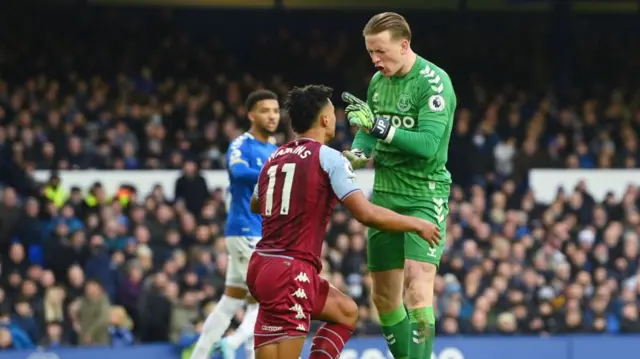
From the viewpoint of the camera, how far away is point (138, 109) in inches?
822

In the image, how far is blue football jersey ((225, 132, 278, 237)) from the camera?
434 inches

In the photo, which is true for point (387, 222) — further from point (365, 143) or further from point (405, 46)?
point (405, 46)

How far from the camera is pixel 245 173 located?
36.0 feet

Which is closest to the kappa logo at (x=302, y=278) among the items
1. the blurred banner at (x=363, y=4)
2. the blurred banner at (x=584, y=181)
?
the blurred banner at (x=584, y=181)

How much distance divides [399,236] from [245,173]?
2.24m

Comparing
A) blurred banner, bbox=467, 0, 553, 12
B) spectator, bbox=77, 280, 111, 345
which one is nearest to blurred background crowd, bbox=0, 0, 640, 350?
spectator, bbox=77, 280, 111, 345

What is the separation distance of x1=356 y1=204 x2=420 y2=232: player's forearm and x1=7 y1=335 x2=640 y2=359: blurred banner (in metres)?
6.61

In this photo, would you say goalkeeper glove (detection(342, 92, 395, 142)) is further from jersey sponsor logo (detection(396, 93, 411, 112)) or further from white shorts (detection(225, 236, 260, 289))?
white shorts (detection(225, 236, 260, 289))

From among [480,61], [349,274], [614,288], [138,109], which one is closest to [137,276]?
[349,274]

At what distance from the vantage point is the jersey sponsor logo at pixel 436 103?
884 cm

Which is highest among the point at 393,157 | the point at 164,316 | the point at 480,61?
the point at 480,61

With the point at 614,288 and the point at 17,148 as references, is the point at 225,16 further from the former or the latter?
the point at 614,288

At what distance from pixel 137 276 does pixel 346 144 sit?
4974 mm

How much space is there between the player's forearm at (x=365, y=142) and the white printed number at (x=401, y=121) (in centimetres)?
18
